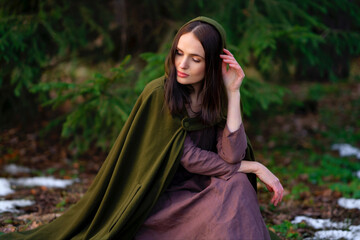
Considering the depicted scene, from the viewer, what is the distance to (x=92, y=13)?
5637 millimetres

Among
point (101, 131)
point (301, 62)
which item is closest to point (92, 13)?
point (101, 131)

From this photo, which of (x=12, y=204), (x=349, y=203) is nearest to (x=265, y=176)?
(x=349, y=203)

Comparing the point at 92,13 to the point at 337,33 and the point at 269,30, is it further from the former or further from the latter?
the point at 337,33

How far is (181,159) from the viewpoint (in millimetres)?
2508

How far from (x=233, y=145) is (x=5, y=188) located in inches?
122

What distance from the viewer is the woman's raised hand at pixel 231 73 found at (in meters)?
2.42

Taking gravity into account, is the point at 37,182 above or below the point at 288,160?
above

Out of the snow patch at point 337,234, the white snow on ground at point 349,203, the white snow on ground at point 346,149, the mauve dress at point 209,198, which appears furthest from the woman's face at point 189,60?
the white snow on ground at point 346,149

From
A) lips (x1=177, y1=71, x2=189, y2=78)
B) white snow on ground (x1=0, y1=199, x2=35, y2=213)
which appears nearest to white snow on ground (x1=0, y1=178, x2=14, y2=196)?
white snow on ground (x1=0, y1=199, x2=35, y2=213)

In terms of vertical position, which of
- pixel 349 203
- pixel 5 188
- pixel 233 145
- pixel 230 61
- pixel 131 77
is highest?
pixel 230 61

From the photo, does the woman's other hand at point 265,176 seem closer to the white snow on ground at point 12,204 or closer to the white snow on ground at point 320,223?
the white snow on ground at point 320,223

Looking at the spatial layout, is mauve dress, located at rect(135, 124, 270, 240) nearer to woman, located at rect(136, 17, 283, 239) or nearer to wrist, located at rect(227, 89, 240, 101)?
woman, located at rect(136, 17, 283, 239)

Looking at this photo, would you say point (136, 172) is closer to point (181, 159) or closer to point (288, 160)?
point (181, 159)

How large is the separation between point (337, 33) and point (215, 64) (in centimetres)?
376
